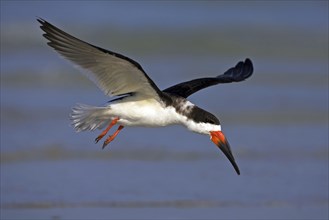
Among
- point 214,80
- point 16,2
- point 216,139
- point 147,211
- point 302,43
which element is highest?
point 16,2

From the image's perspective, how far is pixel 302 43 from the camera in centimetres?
1673

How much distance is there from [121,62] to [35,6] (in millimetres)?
12070

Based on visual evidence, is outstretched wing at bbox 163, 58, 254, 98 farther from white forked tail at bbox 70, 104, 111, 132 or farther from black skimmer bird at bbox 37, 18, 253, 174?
white forked tail at bbox 70, 104, 111, 132

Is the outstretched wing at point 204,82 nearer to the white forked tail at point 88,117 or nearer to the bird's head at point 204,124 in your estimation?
the bird's head at point 204,124

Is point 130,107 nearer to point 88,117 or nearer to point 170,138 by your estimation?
point 88,117

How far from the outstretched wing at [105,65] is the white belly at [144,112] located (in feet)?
0.29

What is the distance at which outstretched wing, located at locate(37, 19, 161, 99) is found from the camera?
653 centimetres

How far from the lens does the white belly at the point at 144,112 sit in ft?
23.8

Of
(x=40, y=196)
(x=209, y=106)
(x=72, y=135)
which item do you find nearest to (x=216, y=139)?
(x=40, y=196)

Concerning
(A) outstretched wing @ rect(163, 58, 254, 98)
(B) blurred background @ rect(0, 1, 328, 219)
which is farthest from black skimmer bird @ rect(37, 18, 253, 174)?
(B) blurred background @ rect(0, 1, 328, 219)

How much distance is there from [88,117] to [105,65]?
2.00ft

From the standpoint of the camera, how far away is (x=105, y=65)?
6.91 m

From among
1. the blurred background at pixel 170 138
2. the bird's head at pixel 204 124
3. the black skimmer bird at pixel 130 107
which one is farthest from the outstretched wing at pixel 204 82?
the blurred background at pixel 170 138

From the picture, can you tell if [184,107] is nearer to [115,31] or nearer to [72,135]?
[72,135]
